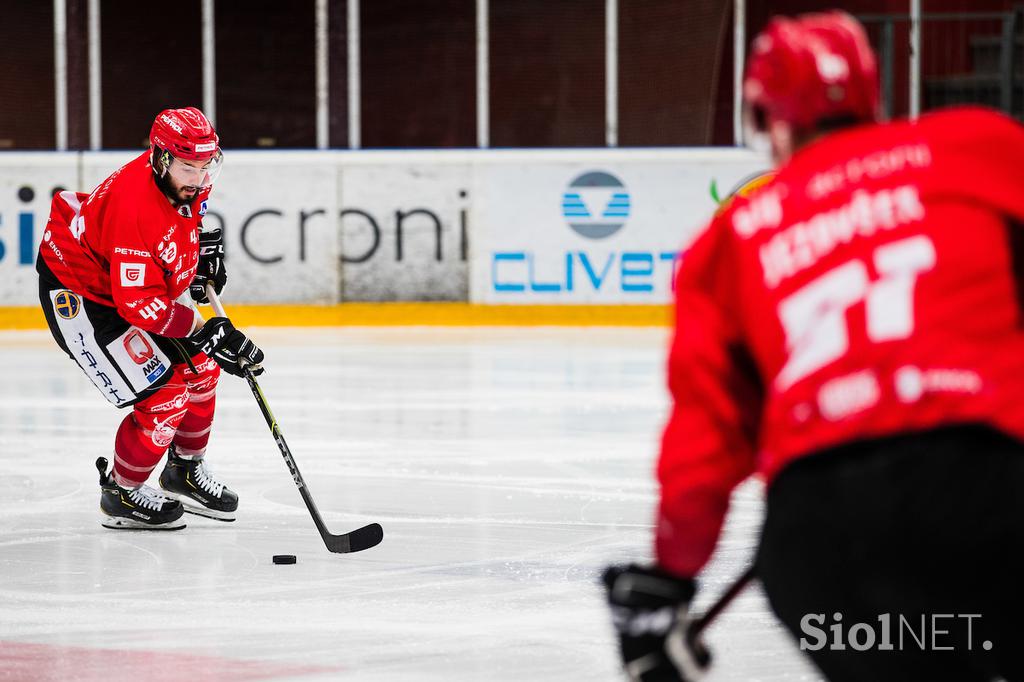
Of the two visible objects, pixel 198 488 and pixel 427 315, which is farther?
pixel 427 315

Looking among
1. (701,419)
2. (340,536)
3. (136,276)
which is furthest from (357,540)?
(701,419)

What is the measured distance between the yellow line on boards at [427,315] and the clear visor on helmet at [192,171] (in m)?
6.51

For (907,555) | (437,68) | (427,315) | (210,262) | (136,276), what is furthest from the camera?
(437,68)

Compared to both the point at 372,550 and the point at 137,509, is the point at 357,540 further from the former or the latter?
the point at 137,509

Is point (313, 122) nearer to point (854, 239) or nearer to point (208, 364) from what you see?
point (208, 364)

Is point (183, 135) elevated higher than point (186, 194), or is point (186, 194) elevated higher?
point (183, 135)

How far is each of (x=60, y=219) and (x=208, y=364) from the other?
55cm

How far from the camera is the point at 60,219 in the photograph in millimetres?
4152

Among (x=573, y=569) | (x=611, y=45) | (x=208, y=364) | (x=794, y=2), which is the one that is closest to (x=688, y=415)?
(x=573, y=569)

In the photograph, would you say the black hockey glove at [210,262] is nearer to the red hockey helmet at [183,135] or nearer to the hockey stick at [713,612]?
the red hockey helmet at [183,135]

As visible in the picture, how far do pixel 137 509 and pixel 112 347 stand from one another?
437 mm

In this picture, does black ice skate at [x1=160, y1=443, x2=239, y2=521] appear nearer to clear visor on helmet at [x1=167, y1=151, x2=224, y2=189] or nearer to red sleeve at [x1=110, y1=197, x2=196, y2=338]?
red sleeve at [x1=110, y1=197, x2=196, y2=338]

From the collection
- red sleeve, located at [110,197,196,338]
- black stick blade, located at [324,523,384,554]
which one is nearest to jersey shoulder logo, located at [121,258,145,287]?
red sleeve, located at [110,197,196,338]

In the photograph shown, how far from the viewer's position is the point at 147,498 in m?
4.17
